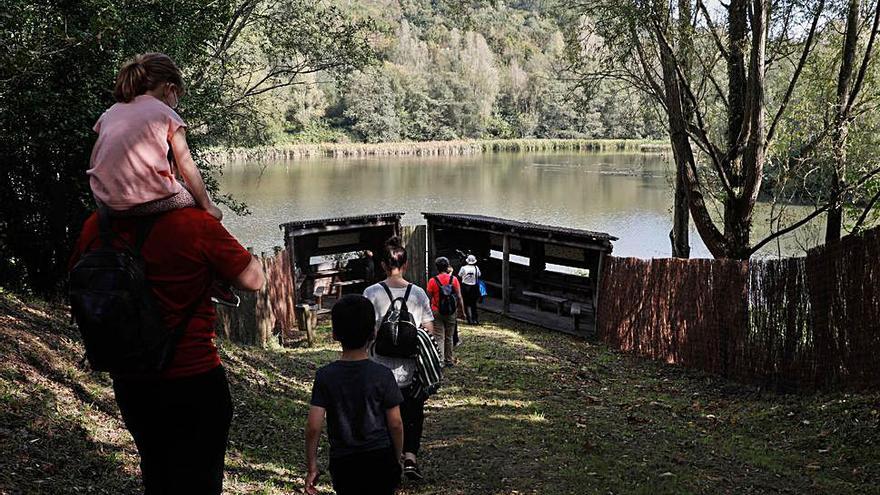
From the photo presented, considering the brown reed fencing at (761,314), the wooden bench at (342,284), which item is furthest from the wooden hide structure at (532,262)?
the wooden bench at (342,284)

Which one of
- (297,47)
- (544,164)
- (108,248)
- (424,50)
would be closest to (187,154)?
(108,248)

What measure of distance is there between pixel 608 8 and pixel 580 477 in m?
8.74

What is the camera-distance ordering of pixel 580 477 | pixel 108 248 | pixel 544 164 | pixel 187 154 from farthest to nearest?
pixel 544 164 < pixel 580 477 < pixel 187 154 < pixel 108 248

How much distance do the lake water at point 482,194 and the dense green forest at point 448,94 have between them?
7442 millimetres

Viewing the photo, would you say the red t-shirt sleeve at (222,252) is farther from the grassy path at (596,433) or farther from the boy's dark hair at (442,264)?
the boy's dark hair at (442,264)

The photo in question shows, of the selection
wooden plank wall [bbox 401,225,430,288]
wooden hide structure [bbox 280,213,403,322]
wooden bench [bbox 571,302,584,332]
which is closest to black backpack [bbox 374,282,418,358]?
wooden bench [bbox 571,302,584,332]

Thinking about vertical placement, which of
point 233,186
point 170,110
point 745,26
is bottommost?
point 233,186

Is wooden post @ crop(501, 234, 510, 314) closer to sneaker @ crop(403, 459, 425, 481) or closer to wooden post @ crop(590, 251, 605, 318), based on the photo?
wooden post @ crop(590, 251, 605, 318)

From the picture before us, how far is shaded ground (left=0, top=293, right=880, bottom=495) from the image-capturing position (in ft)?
16.5

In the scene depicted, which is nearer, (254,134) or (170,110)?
(170,110)

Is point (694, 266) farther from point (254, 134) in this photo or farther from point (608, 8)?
point (254, 134)

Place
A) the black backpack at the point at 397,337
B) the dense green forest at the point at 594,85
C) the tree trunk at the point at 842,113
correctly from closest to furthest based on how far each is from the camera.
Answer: the black backpack at the point at 397,337 < the dense green forest at the point at 594,85 < the tree trunk at the point at 842,113

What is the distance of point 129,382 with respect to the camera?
2.54 meters

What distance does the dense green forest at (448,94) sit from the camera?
76.2 m
